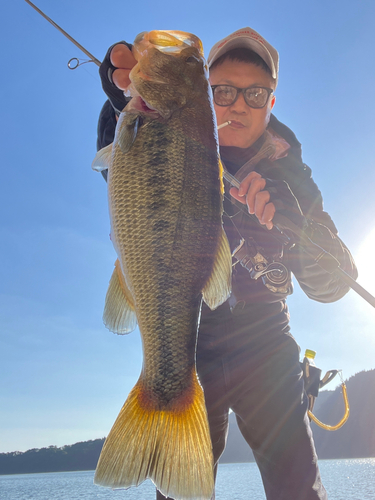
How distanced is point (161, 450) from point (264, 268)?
189 cm

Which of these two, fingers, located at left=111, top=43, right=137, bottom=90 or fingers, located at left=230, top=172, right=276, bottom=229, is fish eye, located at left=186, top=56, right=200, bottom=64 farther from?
fingers, located at left=230, top=172, right=276, bottom=229

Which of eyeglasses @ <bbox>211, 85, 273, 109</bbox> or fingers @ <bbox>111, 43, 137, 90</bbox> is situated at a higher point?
eyeglasses @ <bbox>211, 85, 273, 109</bbox>

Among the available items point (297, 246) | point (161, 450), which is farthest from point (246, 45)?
point (161, 450)

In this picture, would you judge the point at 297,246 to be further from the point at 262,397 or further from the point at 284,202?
the point at 262,397

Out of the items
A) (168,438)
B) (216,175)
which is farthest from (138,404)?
(216,175)

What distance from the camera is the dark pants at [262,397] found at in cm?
275

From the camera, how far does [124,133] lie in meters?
1.89

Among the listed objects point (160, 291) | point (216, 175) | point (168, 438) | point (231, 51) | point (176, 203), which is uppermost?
point (231, 51)

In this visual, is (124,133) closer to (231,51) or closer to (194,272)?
(194,272)

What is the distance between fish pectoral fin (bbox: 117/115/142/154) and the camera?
1.89m

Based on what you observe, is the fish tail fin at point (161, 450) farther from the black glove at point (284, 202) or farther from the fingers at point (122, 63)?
the fingers at point (122, 63)

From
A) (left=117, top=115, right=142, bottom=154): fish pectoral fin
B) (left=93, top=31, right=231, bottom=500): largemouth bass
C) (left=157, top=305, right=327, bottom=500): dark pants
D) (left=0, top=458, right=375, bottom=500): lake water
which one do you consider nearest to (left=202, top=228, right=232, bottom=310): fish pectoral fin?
(left=93, top=31, right=231, bottom=500): largemouth bass

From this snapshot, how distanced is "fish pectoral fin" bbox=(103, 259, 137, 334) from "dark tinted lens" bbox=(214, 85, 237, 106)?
2434 millimetres

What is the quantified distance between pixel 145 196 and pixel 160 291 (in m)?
0.51
